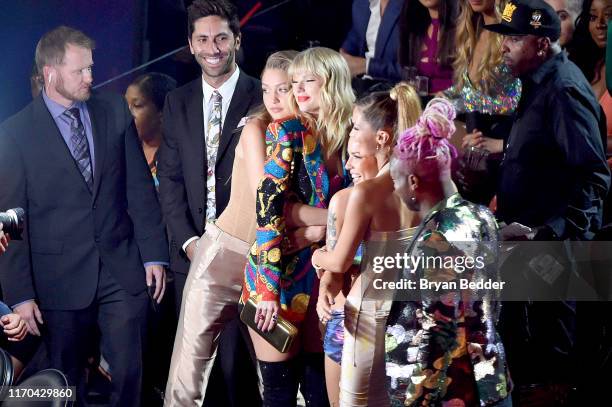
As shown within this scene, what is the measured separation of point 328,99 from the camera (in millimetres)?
4395

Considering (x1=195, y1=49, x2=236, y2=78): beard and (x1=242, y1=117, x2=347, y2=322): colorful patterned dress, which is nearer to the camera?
(x1=242, y1=117, x2=347, y2=322): colorful patterned dress

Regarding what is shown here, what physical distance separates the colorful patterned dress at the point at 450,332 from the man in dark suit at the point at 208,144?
1.19 m

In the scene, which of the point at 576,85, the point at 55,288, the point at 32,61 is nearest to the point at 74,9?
the point at 32,61

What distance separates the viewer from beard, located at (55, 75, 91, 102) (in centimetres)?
505

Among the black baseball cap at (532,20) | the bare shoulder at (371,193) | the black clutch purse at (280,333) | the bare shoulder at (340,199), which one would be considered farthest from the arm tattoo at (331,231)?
the black baseball cap at (532,20)

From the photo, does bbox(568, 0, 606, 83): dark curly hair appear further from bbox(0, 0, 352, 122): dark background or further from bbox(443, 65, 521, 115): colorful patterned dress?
bbox(0, 0, 352, 122): dark background

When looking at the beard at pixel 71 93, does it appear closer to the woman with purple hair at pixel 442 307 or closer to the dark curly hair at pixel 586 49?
the woman with purple hair at pixel 442 307

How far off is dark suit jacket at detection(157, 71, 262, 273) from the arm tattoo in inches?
37.5

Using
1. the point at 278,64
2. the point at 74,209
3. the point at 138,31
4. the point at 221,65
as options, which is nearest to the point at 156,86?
the point at 138,31

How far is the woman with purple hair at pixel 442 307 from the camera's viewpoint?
159 inches

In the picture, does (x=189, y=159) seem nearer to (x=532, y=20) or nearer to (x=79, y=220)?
(x=79, y=220)

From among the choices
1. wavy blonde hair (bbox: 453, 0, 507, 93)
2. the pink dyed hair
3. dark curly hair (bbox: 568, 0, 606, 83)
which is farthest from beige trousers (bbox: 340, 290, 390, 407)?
dark curly hair (bbox: 568, 0, 606, 83)

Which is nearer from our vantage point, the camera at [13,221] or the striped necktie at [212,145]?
the camera at [13,221]

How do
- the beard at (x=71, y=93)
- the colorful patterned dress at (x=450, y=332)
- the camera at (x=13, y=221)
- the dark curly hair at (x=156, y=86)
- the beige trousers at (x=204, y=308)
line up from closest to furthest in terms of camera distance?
the colorful patterned dress at (x=450, y=332), the beige trousers at (x=204, y=308), the camera at (x=13, y=221), the beard at (x=71, y=93), the dark curly hair at (x=156, y=86)
